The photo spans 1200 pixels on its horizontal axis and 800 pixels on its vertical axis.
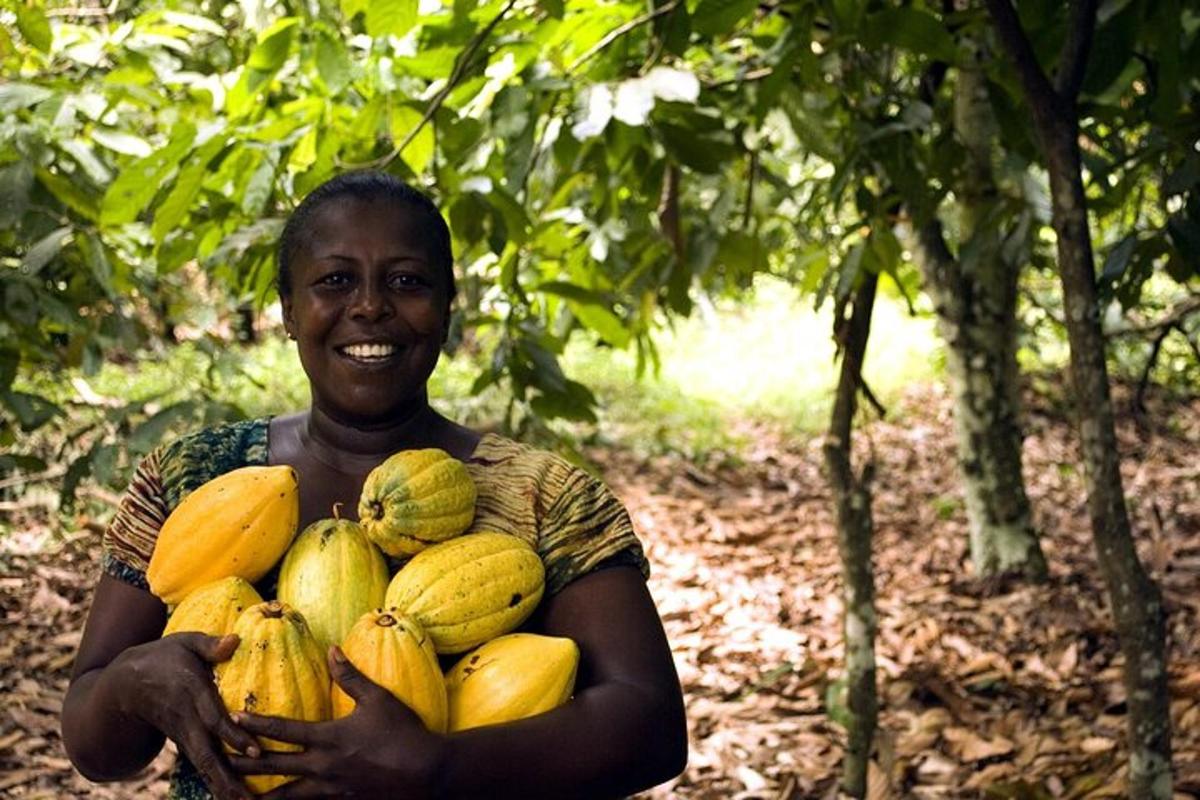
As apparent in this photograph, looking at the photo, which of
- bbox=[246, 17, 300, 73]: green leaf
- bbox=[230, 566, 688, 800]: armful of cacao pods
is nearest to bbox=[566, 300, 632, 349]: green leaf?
bbox=[246, 17, 300, 73]: green leaf

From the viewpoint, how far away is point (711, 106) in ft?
9.43

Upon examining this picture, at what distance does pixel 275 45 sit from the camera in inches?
88.7

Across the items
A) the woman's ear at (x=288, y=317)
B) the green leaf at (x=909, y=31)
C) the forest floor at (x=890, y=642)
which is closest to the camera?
the woman's ear at (x=288, y=317)

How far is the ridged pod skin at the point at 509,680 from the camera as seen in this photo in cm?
115

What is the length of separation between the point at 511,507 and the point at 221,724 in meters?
0.40

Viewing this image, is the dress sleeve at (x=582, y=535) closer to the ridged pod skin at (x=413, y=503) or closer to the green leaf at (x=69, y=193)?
the ridged pod skin at (x=413, y=503)

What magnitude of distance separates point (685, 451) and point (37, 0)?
4417mm

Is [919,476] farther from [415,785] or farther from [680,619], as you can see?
[415,785]

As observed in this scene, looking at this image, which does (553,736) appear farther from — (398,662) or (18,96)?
(18,96)

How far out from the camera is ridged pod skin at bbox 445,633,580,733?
115 centimetres

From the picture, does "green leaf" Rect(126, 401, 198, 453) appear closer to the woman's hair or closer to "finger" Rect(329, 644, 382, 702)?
the woman's hair

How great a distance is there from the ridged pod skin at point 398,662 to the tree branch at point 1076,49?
131cm

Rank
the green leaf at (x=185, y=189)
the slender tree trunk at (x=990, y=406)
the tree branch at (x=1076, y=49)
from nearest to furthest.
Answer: the tree branch at (x=1076, y=49), the green leaf at (x=185, y=189), the slender tree trunk at (x=990, y=406)

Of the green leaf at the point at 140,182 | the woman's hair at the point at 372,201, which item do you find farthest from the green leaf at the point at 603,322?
the woman's hair at the point at 372,201
